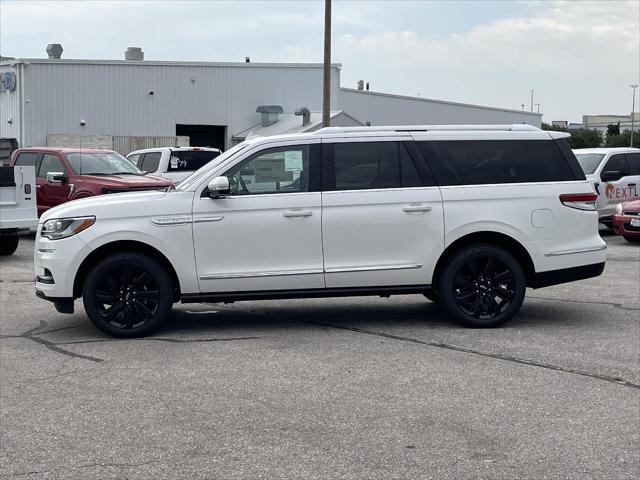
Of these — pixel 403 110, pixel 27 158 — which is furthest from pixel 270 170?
pixel 403 110

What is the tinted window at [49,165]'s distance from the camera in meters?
19.9

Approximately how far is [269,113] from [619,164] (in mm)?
23499

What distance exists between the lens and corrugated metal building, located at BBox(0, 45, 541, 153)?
3959 centimetres

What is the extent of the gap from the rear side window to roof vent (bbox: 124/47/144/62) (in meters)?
37.3

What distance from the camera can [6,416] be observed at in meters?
6.50

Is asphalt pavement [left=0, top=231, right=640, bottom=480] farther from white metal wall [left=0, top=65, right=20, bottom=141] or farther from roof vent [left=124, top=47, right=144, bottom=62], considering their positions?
roof vent [left=124, top=47, right=144, bottom=62]

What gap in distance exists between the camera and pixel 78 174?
1947 cm

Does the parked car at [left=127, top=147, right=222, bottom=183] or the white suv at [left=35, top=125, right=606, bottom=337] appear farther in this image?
the parked car at [left=127, top=147, right=222, bottom=183]

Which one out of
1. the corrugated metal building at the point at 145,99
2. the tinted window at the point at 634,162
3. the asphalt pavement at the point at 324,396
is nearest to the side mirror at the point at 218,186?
the asphalt pavement at the point at 324,396

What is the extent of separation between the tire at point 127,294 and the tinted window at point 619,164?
1472cm

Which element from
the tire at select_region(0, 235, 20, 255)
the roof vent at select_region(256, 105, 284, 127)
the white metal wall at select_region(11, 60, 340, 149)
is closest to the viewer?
the tire at select_region(0, 235, 20, 255)

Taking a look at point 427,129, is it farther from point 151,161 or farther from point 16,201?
point 151,161

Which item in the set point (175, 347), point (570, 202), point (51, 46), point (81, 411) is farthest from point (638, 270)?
point (51, 46)

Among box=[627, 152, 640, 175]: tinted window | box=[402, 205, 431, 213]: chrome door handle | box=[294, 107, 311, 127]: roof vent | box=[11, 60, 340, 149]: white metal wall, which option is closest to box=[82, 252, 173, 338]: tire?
box=[402, 205, 431, 213]: chrome door handle
